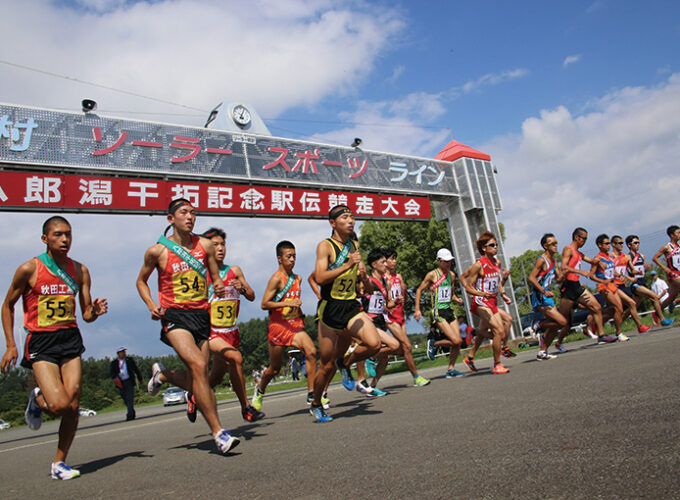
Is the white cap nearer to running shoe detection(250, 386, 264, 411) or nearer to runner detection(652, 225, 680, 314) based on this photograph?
running shoe detection(250, 386, 264, 411)

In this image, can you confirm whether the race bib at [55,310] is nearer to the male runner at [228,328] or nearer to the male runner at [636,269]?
the male runner at [228,328]

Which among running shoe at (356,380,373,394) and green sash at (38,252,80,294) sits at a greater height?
green sash at (38,252,80,294)

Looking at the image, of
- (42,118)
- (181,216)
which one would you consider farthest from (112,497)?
(42,118)

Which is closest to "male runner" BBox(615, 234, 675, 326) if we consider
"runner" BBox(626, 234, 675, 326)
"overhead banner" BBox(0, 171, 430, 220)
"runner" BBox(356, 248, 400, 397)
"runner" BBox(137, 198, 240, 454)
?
"runner" BBox(626, 234, 675, 326)

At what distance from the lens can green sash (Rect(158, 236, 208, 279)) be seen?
16.3ft

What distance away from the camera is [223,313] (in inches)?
293

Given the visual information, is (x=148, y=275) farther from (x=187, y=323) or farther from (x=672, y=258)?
(x=672, y=258)

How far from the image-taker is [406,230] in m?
38.5

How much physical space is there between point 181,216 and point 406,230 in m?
34.0

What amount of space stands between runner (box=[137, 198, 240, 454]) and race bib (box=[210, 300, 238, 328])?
2152 mm

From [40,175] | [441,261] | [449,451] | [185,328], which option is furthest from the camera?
[40,175]

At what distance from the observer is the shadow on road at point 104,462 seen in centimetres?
483

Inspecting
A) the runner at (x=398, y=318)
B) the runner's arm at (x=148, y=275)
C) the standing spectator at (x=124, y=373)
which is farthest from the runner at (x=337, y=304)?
the standing spectator at (x=124, y=373)

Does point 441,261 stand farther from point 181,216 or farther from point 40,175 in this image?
point 40,175
